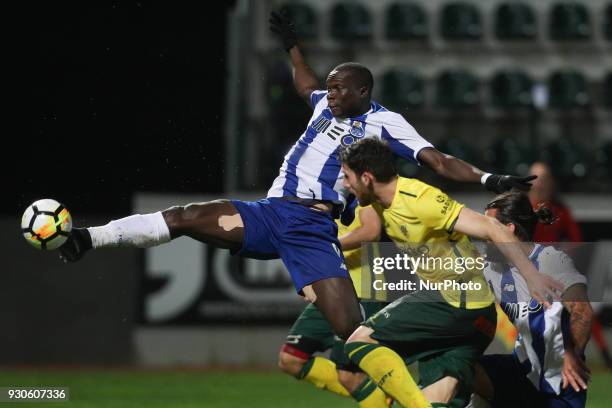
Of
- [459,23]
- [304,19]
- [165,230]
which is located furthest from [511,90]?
[165,230]

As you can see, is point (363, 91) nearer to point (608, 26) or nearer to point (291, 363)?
point (291, 363)

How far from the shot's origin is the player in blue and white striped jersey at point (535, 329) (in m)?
5.31

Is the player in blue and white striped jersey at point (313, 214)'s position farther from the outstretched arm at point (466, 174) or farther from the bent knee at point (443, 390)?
the bent knee at point (443, 390)

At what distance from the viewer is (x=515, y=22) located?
43.7 feet

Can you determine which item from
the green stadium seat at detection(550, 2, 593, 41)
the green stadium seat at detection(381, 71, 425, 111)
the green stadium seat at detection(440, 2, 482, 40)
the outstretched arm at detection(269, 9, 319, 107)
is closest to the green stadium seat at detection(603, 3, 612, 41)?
the green stadium seat at detection(550, 2, 593, 41)

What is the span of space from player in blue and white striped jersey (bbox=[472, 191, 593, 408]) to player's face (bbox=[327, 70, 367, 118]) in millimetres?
1005

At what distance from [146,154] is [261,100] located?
1.42m

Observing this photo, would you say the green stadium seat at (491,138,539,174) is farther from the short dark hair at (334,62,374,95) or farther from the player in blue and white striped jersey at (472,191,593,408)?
the player in blue and white striped jersey at (472,191,593,408)

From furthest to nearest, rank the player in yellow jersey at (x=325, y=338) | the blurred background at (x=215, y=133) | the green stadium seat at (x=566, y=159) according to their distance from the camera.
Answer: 1. the green stadium seat at (x=566, y=159)
2. the blurred background at (x=215, y=133)
3. the player in yellow jersey at (x=325, y=338)

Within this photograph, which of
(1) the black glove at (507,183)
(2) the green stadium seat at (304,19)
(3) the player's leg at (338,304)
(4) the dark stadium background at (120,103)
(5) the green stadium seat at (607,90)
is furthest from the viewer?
(5) the green stadium seat at (607,90)

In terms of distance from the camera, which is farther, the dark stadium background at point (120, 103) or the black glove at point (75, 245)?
the dark stadium background at point (120, 103)

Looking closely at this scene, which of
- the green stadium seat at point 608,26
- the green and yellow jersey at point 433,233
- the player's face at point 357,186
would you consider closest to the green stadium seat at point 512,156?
the green stadium seat at point 608,26

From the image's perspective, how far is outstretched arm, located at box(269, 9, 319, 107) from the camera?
22.3ft

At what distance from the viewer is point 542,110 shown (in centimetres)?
1277
